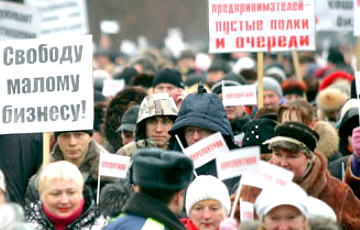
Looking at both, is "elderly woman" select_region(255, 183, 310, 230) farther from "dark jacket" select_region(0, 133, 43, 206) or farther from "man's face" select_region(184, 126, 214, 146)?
"dark jacket" select_region(0, 133, 43, 206)

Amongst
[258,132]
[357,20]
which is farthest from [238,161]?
[357,20]

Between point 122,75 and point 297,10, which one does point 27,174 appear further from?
point 122,75

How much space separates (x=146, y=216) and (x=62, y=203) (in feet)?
6.53

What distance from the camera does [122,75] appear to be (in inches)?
776

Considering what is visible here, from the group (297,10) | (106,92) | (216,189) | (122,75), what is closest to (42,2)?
(122,75)

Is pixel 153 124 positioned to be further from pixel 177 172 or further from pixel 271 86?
pixel 271 86

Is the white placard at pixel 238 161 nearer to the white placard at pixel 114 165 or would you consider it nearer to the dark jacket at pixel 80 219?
the dark jacket at pixel 80 219

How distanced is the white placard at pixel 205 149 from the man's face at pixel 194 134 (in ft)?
3.03

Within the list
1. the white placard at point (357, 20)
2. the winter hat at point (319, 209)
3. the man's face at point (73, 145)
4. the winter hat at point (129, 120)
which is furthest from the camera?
the white placard at point (357, 20)

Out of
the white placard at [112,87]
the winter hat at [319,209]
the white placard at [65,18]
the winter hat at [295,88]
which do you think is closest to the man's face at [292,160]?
the winter hat at [319,209]

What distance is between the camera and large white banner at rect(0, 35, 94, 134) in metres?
12.0

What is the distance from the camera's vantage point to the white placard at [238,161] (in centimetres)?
950

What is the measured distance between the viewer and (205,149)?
10594mm

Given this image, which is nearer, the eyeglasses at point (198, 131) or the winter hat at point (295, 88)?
the eyeglasses at point (198, 131)
